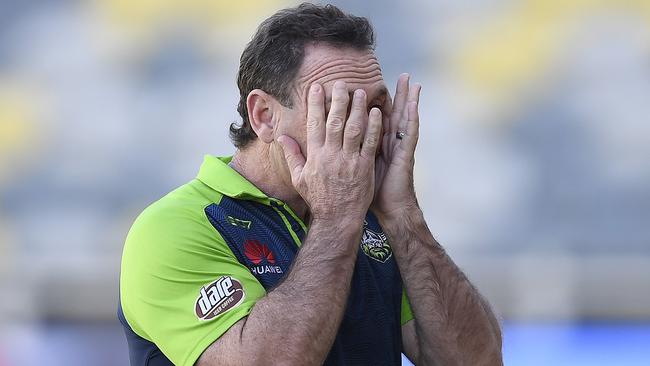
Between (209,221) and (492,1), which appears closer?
(209,221)

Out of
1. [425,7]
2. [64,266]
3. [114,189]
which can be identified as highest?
[425,7]

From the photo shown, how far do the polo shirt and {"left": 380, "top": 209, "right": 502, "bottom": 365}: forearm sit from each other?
0.21 ft

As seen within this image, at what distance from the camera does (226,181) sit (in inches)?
87.6

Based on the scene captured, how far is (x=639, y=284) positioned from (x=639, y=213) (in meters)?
0.44

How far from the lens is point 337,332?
2014mm

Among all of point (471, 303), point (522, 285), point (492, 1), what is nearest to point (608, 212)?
point (522, 285)

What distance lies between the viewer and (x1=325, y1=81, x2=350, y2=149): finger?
6.84 feet

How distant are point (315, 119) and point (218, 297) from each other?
1.33 ft

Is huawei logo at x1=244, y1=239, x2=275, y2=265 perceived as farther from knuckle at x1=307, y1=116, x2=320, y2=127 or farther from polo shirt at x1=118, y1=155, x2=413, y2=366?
knuckle at x1=307, y1=116, x2=320, y2=127

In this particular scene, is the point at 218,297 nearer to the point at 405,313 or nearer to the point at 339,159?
the point at 339,159

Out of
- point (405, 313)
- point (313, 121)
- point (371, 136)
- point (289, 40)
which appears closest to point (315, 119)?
point (313, 121)

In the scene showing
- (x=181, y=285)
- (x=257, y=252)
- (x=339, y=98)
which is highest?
(x=339, y=98)

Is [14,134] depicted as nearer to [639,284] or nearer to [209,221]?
[639,284]

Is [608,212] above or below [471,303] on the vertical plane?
above
